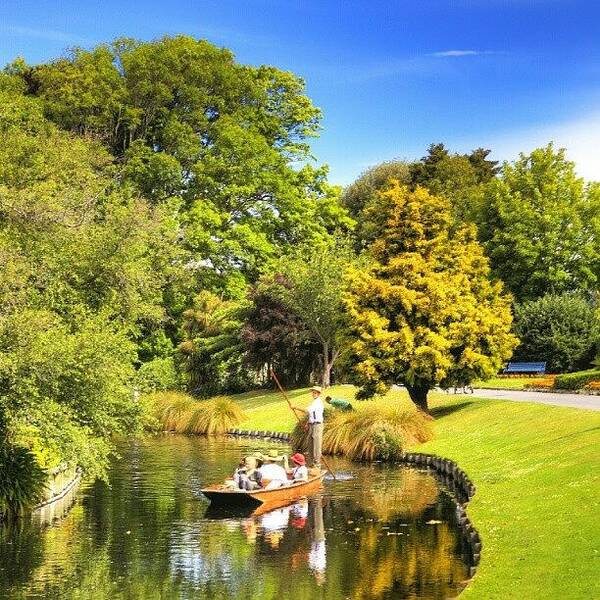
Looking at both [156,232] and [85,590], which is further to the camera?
[156,232]

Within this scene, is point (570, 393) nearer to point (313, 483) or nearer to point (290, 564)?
point (313, 483)

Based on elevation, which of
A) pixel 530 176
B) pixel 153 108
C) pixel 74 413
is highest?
pixel 153 108

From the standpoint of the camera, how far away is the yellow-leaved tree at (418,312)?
4159 cm

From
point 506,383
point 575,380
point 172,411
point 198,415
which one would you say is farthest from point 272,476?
point 506,383

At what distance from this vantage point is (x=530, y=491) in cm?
2373

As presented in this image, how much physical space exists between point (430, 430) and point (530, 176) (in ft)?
120

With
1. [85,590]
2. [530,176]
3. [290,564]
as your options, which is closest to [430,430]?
[290,564]

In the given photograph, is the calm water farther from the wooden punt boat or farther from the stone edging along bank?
the wooden punt boat

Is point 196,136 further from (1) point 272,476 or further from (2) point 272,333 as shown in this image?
(1) point 272,476

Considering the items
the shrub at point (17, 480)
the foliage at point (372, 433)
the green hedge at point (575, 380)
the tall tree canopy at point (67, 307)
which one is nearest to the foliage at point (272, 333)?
the tall tree canopy at point (67, 307)

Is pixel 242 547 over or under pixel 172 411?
under

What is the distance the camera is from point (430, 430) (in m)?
39.9

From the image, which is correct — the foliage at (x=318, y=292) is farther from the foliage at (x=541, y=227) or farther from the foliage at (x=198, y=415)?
the foliage at (x=541, y=227)

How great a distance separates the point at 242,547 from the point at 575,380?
30.1m
